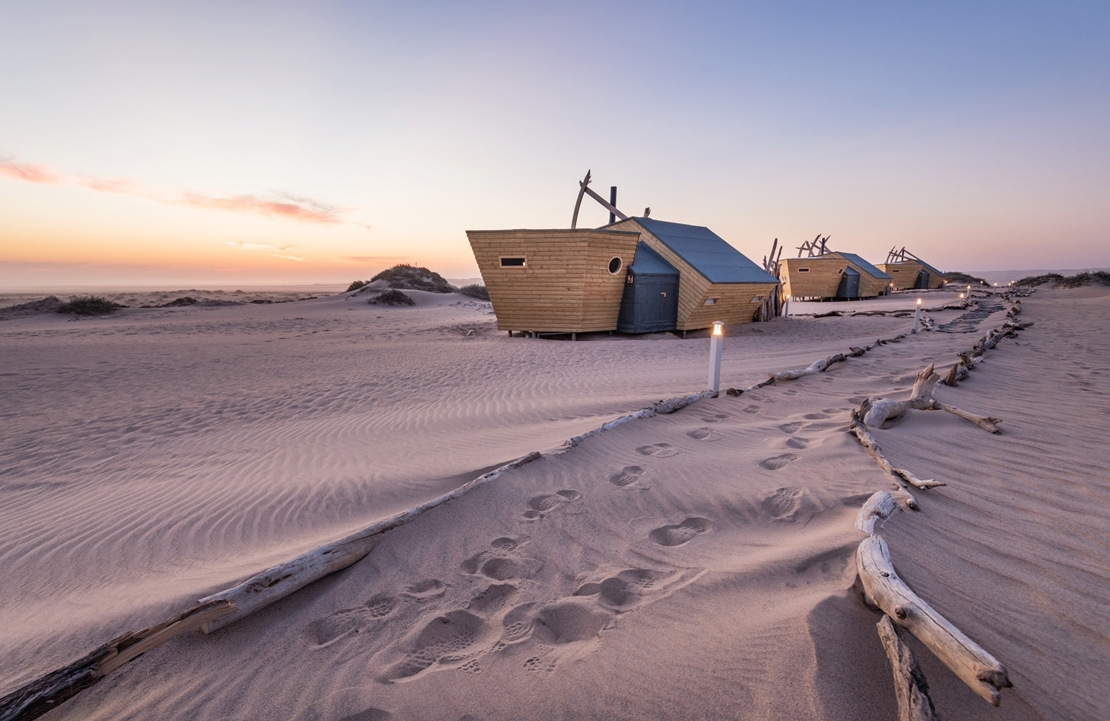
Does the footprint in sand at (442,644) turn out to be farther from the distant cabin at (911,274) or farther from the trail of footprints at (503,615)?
the distant cabin at (911,274)

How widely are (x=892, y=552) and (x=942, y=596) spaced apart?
14.2 inches

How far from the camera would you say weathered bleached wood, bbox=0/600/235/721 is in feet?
5.48

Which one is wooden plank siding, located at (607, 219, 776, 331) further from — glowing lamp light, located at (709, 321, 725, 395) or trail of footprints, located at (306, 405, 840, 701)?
trail of footprints, located at (306, 405, 840, 701)

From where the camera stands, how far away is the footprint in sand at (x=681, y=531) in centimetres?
312

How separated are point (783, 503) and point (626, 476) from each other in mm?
1310

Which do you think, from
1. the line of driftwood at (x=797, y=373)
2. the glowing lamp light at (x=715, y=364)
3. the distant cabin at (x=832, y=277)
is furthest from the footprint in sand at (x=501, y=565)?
the distant cabin at (x=832, y=277)

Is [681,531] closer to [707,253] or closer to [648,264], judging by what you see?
[648,264]

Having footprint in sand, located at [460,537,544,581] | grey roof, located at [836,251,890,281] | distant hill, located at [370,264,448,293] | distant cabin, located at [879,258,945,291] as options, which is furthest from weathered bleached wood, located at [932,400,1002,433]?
distant cabin, located at [879,258,945,291]

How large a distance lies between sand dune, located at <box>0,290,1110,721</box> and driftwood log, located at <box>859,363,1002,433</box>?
14cm

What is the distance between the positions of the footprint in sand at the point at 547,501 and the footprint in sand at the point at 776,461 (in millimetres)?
1811

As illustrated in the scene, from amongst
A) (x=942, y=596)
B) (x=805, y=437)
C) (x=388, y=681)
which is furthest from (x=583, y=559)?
(x=805, y=437)

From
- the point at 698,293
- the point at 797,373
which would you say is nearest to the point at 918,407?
the point at 797,373

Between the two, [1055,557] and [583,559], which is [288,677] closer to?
[583,559]

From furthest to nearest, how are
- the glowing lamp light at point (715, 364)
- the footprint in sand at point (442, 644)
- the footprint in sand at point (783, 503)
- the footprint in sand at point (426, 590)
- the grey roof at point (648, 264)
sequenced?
the grey roof at point (648, 264), the glowing lamp light at point (715, 364), the footprint in sand at point (783, 503), the footprint in sand at point (426, 590), the footprint in sand at point (442, 644)
